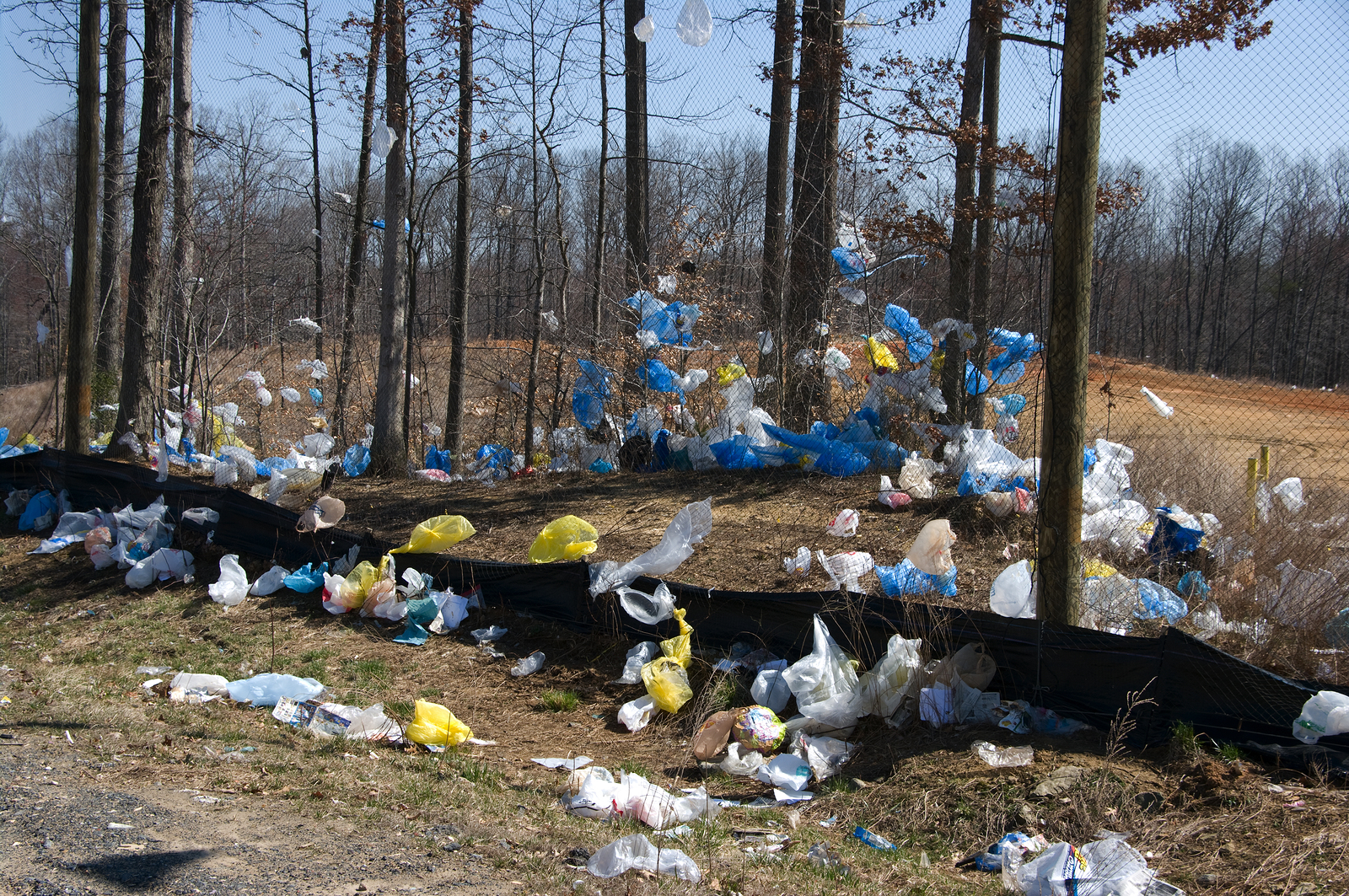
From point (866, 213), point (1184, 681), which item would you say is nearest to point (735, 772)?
point (1184, 681)

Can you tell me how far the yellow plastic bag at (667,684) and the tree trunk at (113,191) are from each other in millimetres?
9357

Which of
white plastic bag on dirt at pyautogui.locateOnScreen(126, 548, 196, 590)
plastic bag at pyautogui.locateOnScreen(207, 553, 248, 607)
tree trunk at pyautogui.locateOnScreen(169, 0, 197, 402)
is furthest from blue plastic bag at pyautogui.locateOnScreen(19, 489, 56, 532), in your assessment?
plastic bag at pyautogui.locateOnScreen(207, 553, 248, 607)

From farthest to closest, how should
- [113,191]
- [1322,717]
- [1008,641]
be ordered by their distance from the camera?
[113,191] → [1008,641] → [1322,717]

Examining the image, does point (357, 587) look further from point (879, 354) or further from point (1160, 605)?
point (1160, 605)

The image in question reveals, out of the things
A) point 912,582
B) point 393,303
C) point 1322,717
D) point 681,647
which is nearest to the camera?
point 1322,717

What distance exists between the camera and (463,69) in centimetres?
1016

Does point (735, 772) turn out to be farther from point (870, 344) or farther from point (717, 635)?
point (870, 344)

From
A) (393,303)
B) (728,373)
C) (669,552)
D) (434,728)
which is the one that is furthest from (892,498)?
(393,303)

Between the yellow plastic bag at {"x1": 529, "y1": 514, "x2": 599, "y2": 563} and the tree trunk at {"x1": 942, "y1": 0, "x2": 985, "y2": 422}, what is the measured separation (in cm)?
335

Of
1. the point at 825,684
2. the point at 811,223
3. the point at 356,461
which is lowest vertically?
the point at 825,684

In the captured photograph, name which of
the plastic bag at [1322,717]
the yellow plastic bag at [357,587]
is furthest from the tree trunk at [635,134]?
the plastic bag at [1322,717]

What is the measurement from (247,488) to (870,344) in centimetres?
592

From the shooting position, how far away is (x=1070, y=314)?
3.71m

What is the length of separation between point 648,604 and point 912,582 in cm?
146
